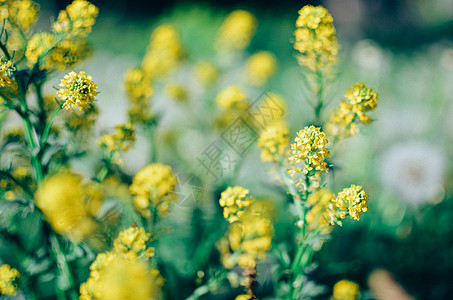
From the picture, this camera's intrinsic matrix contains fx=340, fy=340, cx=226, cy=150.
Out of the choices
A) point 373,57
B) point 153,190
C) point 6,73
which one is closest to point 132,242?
point 153,190

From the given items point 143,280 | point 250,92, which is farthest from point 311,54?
point 250,92

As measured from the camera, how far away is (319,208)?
1011 mm

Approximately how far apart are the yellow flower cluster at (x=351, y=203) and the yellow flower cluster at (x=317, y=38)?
0.40m

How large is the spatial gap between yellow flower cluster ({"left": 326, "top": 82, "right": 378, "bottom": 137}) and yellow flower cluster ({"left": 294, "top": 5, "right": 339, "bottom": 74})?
0.13 meters

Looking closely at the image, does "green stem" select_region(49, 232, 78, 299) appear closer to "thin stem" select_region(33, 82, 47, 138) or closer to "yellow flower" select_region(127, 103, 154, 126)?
"thin stem" select_region(33, 82, 47, 138)

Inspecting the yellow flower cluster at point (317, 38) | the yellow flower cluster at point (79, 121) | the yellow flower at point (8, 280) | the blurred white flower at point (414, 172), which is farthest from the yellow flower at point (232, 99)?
the blurred white flower at point (414, 172)

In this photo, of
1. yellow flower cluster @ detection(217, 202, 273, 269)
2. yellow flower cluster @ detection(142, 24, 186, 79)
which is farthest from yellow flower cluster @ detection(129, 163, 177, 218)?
yellow flower cluster @ detection(142, 24, 186, 79)

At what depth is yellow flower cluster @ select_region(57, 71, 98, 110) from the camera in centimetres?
80

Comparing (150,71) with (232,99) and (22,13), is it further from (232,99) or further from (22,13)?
(22,13)

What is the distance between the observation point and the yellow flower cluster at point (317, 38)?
0.96m

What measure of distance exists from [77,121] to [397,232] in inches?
62.8

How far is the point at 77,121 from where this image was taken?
1.02 meters

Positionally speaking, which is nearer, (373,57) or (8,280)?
(8,280)

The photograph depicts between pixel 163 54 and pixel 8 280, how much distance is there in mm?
1068
